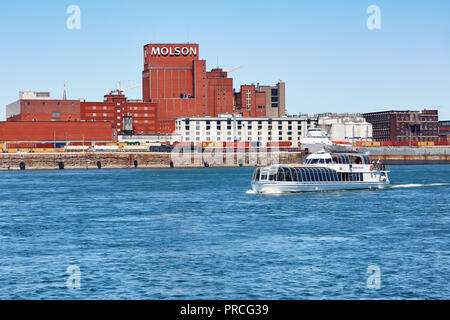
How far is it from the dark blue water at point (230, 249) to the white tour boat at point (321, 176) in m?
8.62

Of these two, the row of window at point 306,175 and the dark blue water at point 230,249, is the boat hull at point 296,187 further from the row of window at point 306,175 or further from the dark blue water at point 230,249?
the dark blue water at point 230,249

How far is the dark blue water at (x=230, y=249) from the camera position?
2989 cm

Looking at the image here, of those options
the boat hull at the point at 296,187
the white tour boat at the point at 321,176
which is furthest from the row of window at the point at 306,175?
the boat hull at the point at 296,187

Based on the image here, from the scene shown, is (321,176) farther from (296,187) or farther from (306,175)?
(296,187)

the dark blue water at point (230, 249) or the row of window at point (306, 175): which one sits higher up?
the row of window at point (306, 175)

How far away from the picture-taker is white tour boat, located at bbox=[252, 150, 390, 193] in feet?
284

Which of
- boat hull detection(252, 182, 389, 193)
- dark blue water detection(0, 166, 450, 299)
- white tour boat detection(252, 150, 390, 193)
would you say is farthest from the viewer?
white tour boat detection(252, 150, 390, 193)

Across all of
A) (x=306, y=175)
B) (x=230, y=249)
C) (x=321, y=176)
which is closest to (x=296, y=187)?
(x=306, y=175)

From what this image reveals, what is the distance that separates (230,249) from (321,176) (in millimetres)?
49703

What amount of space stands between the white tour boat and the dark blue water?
340 inches

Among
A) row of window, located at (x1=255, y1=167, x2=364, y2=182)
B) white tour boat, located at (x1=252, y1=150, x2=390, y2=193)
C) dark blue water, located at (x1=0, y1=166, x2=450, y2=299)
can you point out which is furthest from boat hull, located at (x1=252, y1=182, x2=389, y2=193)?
dark blue water, located at (x1=0, y1=166, x2=450, y2=299)

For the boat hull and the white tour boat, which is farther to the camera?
the white tour boat

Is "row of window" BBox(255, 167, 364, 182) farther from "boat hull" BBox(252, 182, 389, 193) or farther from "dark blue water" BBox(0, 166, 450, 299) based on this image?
"dark blue water" BBox(0, 166, 450, 299)
